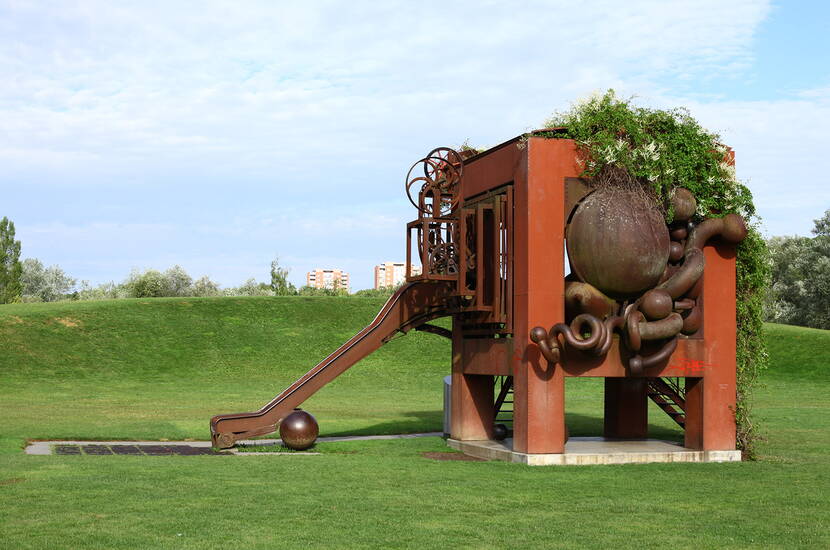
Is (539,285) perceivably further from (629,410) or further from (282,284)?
(282,284)

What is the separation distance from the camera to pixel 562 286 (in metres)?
19.0

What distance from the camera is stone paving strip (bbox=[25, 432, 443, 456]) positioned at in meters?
21.1

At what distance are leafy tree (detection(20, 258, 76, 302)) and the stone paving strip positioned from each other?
92.5 meters

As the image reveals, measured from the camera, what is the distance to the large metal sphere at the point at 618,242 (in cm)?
1852

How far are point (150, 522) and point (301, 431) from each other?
30.6 ft

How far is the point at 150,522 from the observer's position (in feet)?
40.0

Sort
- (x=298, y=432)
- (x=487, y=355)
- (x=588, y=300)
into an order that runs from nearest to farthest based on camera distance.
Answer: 1. (x=588, y=300)
2. (x=487, y=355)
3. (x=298, y=432)

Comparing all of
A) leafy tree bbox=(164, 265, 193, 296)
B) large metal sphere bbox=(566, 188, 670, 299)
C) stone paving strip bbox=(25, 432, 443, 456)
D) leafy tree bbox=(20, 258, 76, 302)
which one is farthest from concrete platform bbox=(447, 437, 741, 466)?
leafy tree bbox=(20, 258, 76, 302)

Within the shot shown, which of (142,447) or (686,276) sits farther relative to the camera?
(142,447)

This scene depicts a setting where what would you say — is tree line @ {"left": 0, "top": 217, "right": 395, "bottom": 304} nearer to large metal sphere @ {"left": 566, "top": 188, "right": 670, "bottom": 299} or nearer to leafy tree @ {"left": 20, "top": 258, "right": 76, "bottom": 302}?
leafy tree @ {"left": 20, "top": 258, "right": 76, "bottom": 302}

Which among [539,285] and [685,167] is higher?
[685,167]

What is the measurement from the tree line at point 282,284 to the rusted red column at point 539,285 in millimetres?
57359

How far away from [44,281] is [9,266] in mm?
25849

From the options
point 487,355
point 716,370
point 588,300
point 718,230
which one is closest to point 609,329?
point 588,300
